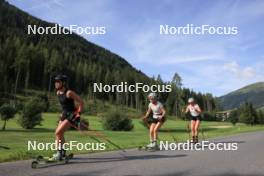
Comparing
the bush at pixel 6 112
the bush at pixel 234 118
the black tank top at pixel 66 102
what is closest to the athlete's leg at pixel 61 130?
the black tank top at pixel 66 102

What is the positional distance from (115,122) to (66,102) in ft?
159

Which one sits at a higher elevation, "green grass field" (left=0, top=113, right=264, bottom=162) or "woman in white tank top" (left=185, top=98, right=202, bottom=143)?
"woman in white tank top" (left=185, top=98, right=202, bottom=143)

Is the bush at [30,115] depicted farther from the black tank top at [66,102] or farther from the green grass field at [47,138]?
the black tank top at [66,102]

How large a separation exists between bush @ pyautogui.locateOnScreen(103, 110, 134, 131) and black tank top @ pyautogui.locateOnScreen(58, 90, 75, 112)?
47933 millimetres

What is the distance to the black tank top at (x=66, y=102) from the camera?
11.7m

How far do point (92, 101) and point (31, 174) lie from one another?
152581 mm

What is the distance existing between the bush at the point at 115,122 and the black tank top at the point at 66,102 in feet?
157

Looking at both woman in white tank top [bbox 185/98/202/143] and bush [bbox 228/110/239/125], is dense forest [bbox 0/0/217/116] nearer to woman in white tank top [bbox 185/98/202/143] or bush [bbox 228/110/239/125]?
bush [bbox 228/110/239/125]

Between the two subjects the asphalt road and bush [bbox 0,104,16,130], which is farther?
bush [bbox 0,104,16,130]

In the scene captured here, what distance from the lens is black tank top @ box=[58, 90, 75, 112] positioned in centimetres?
1168

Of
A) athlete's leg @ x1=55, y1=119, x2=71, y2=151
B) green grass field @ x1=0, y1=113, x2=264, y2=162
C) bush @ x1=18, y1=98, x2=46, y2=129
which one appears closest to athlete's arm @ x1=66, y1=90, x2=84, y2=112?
athlete's leg @ x1=55, y1=119, x2=71, y2=151

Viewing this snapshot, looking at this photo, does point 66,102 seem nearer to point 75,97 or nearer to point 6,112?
point 75,97

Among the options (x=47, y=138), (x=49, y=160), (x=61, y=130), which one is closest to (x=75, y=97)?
(x=61, y=130)

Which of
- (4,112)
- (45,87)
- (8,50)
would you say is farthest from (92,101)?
(4,112)
